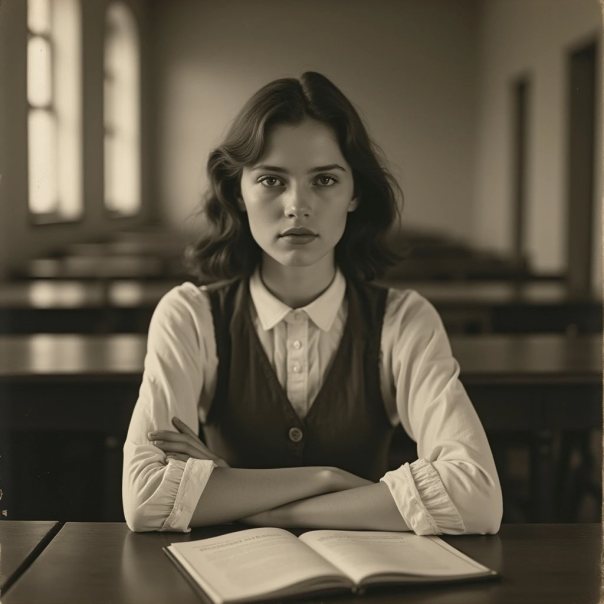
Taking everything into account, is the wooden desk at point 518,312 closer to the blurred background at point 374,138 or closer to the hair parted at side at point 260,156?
the blurred background at point 374,138

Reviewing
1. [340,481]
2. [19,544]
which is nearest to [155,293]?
[340,481]

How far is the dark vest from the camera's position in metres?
1.67

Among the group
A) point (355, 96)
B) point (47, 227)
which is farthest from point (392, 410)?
point (355, 96)

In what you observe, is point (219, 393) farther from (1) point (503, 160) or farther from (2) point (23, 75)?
(1) point (503, 160)

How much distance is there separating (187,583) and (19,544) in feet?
0.89

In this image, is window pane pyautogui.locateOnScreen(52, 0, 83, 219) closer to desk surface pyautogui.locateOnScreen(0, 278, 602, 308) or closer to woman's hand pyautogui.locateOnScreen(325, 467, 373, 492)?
desk surface pyautogui.locateOnScreen(0, 278, 602, 308)

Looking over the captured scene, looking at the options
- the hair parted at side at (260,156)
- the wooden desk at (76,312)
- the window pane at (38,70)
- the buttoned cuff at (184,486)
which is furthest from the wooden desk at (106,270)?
the buttoned cuff at (184,486)

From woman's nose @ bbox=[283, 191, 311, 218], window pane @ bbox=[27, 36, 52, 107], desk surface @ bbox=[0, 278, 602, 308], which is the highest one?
window pane @ bbox=[27, 36, 52, 107]

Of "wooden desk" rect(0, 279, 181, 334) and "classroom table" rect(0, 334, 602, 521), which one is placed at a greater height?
"wooden desk" rect(0, 279, 181, 334)

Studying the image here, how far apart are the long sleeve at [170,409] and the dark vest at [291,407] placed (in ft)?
0.14

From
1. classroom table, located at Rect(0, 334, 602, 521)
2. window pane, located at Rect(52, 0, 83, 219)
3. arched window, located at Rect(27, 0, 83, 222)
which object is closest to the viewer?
classroom table, located at Rect(0, 334, 602, 521)

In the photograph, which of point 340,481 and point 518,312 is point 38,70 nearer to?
point 340,481

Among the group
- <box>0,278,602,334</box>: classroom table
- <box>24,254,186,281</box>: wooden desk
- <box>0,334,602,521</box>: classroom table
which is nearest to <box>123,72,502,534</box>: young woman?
<box>0,334,602,521</box>: classroom table

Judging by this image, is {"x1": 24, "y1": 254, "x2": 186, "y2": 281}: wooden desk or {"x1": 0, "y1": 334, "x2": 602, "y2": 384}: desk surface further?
{"x1": 24, "y1": 254, "x2": 186, "y2": 281}: wooden desk
